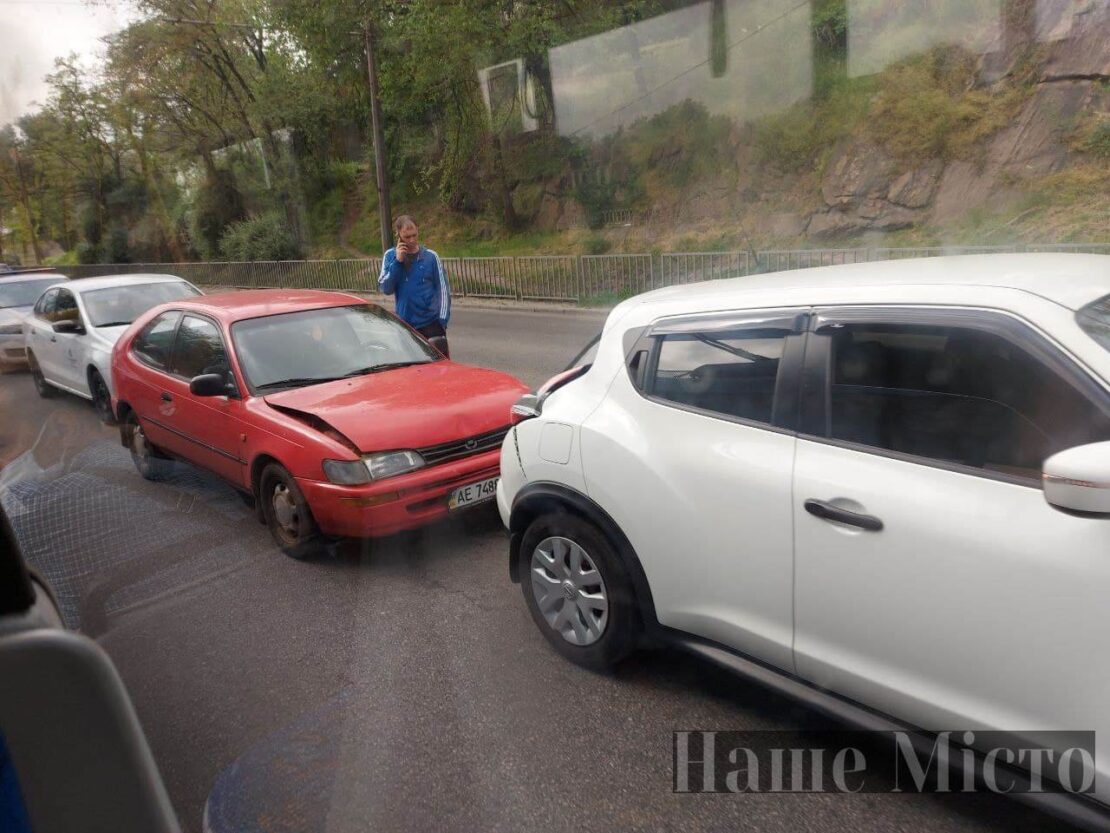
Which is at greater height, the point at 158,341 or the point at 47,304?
the point at 47,304

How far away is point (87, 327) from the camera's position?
8.32 metres

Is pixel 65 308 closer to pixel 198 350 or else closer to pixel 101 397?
pixel 101 397

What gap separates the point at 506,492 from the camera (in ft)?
12.3

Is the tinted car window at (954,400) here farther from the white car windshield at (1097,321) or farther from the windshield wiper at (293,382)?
the windshield wiper at (293,382)

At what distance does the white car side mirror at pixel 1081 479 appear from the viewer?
1825mm

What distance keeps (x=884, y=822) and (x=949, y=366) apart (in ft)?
4.63

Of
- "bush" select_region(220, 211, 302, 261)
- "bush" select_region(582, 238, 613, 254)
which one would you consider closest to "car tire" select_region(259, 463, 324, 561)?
"bush" select_region(582, 238, 613, 254)

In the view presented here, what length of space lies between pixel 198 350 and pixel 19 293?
7.60 metres

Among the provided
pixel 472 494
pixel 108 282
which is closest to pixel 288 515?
pixel 472 494

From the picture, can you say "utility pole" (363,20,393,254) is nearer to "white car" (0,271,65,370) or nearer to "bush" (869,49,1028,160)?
"white car" (0,271,65,370)

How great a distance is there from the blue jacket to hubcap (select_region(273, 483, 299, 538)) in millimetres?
2787

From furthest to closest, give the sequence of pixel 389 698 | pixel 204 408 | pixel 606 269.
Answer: pixel 606 269 → pixel 204 408 → pixel 389 698

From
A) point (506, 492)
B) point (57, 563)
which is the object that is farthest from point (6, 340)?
point (506, 492)

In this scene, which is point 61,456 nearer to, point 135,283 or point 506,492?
point 135,283
